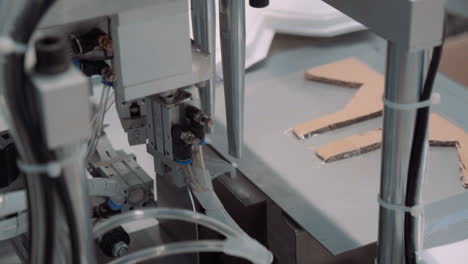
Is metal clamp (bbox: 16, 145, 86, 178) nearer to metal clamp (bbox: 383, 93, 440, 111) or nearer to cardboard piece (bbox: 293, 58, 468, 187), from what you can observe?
metal clamp (bbox: 383, 93, 440, 111)

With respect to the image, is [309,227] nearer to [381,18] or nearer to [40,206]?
[381,18]

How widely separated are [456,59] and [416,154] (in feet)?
3.16

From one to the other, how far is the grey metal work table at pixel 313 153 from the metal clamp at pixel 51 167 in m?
0.61

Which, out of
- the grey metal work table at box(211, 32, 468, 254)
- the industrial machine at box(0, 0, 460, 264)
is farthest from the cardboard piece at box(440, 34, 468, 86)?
the industrial machine at box(0, 0, 460, 264)

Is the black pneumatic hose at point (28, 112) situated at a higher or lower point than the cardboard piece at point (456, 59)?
higher

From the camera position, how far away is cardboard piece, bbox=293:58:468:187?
4.60ft

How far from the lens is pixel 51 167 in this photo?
0.64m

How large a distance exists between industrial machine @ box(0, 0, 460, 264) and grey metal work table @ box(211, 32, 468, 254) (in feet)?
0.23

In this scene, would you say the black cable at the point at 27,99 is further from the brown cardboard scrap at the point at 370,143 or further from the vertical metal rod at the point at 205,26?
the brown cardboard scrap at the point at 370,143

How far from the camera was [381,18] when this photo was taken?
0.84 m

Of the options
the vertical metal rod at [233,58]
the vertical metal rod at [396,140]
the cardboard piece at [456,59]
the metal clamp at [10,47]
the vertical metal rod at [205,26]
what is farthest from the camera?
the cardboard piece at [456,59]

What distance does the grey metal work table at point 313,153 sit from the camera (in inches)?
49.1

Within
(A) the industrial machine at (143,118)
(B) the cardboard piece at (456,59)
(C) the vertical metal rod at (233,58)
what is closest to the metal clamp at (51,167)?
(A) the industrial machine at (143,118)

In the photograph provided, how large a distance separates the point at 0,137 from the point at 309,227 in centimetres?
52
